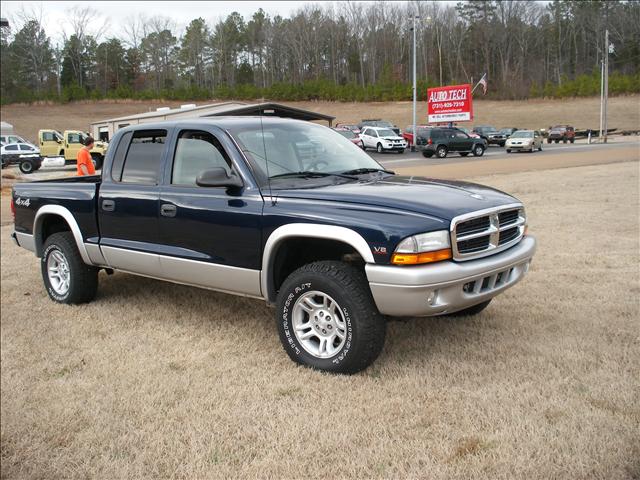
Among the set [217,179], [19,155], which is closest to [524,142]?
[19,155]

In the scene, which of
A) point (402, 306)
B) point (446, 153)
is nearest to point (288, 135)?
point (402, 306)

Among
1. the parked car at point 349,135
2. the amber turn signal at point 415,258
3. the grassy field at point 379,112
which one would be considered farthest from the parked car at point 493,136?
the amber turn signal at point 415,258

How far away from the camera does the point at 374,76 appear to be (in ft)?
246

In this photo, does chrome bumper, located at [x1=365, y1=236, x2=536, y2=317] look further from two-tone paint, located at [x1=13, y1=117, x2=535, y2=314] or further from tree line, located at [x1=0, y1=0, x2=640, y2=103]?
tree line, located at [x1=0, y1=0, x2=640, y2=103]

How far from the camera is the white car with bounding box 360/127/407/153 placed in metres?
37.2

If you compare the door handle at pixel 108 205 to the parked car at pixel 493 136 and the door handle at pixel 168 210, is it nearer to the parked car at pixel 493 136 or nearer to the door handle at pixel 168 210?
the door handle at pixel 168 210

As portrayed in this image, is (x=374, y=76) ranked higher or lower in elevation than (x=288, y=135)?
higher

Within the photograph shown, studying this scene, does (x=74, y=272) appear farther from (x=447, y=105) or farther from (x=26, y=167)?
(x=447, y=105)

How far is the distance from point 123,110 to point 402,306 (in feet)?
252

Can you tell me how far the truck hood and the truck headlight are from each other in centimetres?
14

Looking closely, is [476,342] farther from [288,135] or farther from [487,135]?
[487,135]

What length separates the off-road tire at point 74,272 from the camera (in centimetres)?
582

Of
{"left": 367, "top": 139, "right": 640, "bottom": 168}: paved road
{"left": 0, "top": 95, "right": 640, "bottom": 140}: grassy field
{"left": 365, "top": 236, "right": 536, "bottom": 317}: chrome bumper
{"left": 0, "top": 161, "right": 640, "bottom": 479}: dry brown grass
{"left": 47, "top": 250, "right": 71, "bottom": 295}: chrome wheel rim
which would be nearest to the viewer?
{"left": 0, "top": 161, "right": 640, "bottom": 479}: dry brown grass

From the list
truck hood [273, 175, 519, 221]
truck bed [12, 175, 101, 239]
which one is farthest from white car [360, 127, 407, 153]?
truck hood [273, 175, 519, 221]
